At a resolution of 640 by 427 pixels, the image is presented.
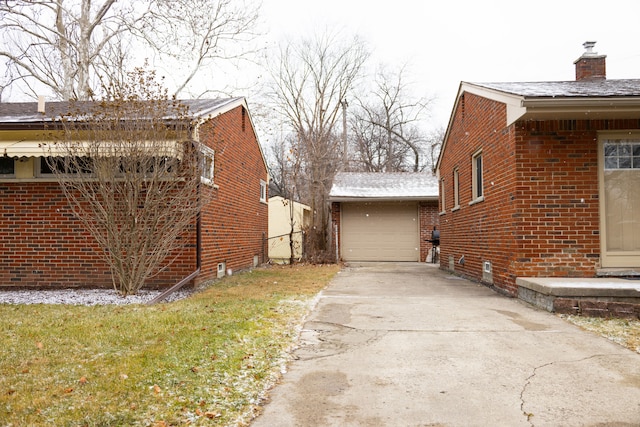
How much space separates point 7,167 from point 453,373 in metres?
9.75

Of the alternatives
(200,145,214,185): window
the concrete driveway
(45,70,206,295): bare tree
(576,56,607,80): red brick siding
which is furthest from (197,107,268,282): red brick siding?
(576,56,607,80): red brick siding

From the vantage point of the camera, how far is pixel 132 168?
8.09 m

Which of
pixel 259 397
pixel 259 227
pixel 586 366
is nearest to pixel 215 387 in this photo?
pixel 259 397

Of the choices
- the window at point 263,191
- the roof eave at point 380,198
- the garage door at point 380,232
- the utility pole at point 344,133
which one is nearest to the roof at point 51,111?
the window at point 263,191

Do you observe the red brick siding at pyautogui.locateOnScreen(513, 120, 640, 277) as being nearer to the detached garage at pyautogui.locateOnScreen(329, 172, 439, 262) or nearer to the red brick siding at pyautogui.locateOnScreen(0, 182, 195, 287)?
the red brick siding at pyautogui.locateOnScreen(0, 182, 195, 287)

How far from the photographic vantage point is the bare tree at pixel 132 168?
7965 mm

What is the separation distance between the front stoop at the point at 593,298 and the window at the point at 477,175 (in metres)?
4.27

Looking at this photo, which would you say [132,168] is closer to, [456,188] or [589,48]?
[456,188]

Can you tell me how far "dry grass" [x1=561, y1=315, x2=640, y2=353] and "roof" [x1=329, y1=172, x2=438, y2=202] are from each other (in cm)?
1225

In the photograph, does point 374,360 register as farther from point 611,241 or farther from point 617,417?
point 611,241

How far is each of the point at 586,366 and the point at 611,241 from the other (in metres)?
4.65

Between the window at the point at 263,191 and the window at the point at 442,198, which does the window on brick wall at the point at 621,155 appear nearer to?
the window at the point at 442,198

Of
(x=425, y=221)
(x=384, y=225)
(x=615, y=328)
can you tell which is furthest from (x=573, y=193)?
(x=384, y=225)

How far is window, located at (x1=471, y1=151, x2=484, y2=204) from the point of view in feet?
36.4
